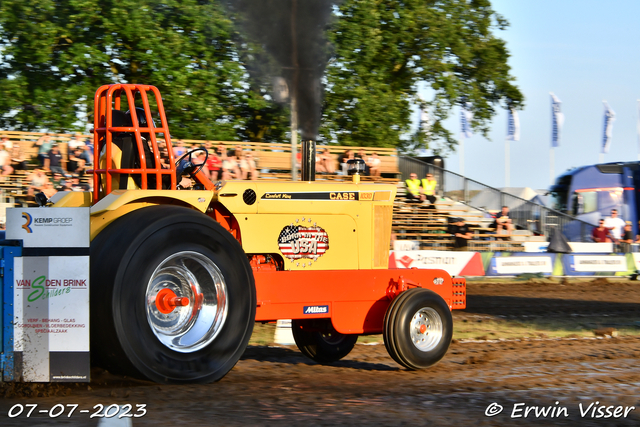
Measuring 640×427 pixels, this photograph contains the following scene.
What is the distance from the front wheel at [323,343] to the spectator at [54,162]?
28.1 feet

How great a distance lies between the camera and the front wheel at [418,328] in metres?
6.05

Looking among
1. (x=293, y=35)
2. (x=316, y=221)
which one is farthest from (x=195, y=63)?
(x=316, y=221)

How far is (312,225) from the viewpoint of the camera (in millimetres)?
6043

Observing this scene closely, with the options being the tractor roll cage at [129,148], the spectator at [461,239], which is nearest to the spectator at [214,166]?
the spectator at [461,239]

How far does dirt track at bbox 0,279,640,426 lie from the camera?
14.1ft

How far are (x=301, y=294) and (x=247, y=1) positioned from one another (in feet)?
15.6

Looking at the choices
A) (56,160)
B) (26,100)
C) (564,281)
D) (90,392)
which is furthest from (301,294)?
(26,100)

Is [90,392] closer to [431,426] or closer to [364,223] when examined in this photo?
[431,426]

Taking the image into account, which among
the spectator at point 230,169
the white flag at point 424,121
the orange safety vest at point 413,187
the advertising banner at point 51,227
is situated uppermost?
the white flag at point 424,121

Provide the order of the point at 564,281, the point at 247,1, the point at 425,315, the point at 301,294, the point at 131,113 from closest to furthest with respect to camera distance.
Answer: the point at 131,113 < the point at 301,294 < the point at 425,315 < the point at 247,1 < the point at 564,281

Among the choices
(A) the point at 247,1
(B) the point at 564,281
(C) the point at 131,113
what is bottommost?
(B) the point at 564,281

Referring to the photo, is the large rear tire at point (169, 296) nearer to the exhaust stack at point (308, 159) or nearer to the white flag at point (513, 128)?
the exhaust stack at point (308, 159)

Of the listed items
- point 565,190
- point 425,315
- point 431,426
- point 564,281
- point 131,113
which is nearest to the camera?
point 431,426

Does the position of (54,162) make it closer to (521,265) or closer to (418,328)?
(418,328)
